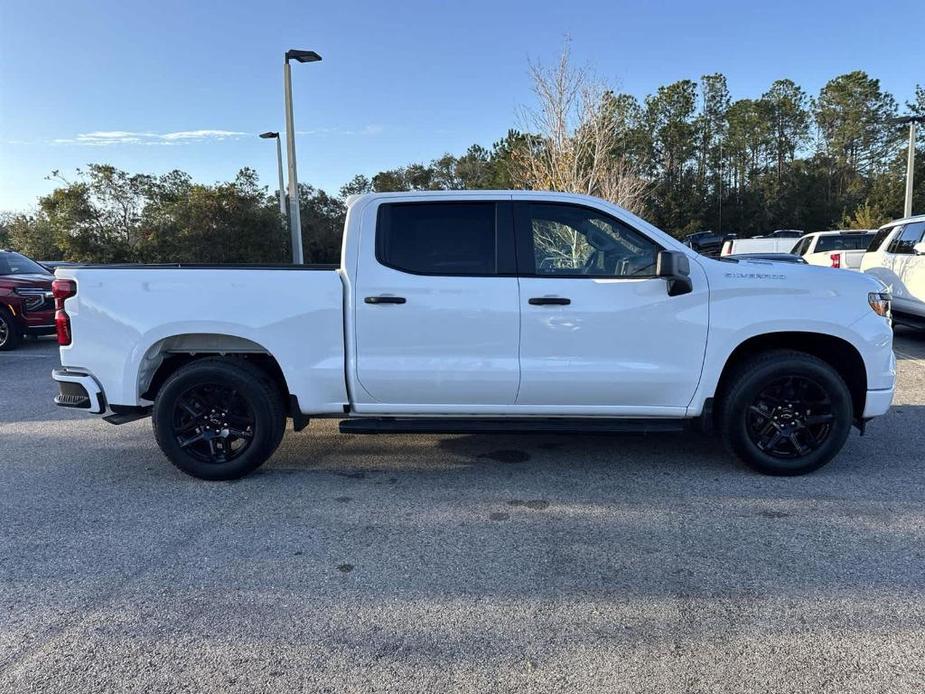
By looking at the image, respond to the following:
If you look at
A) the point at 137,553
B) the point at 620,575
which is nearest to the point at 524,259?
the point at 620,575

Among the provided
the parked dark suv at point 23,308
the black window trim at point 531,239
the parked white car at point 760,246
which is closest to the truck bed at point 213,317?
the black window trim at point 531,239

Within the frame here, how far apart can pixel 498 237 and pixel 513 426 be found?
4.24 ft

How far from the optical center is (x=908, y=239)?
10086 mm

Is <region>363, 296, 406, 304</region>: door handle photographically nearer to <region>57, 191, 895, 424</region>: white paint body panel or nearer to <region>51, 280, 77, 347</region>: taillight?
<region>57, 191, 895, 424</region>: white paint body panel

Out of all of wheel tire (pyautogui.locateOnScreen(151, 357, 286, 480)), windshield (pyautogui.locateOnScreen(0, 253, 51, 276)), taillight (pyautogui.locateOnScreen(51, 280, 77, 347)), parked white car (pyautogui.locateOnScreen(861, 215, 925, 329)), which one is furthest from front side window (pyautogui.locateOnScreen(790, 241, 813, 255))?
windshield (pyautogui.locateOnScreen(0, 253, 51, 276))

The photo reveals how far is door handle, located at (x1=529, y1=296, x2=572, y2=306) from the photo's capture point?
4355 mm

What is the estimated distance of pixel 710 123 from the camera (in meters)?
55.4

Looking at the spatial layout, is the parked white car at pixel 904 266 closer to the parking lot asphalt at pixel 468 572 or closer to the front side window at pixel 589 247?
the parking lot asphalt at pixel 468 572

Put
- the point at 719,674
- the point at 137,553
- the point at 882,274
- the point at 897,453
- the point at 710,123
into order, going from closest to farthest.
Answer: the point at 719,674, the point at 137,553, the point at 897,453, the point at 882,274, the point at 710,123

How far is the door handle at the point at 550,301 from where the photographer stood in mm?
4355

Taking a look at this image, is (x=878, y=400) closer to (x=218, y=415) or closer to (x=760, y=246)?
(x=218, y=415)

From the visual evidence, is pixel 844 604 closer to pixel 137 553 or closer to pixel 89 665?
pixel 89 665

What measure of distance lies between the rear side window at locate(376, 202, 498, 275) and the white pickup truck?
0.01 m

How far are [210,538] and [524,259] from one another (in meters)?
2.59
